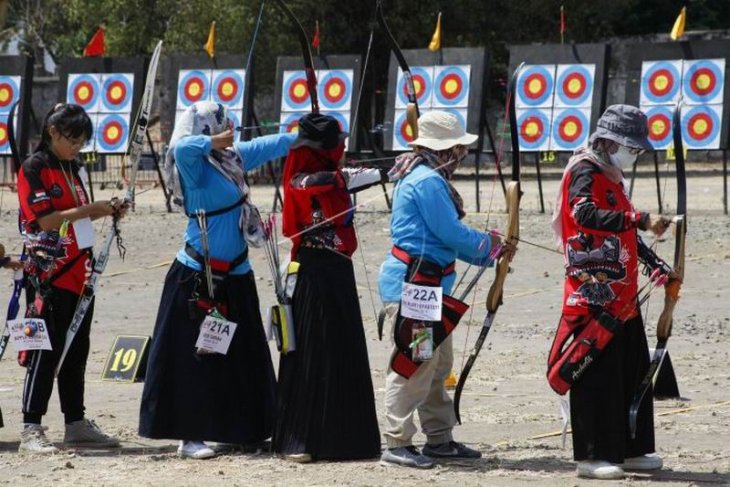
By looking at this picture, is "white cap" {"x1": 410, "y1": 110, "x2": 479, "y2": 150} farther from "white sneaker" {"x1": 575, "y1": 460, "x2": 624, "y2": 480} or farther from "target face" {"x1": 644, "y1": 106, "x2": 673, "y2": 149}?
"target face" {"x1": 644, "y1": 106, "x2": 673, "y2": 149}

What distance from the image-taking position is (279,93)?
19062 millimetres

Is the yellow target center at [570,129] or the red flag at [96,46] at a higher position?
the red flag at [96,46]

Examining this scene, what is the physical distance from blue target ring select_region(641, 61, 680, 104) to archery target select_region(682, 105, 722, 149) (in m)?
0.30

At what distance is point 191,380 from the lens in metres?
6.29

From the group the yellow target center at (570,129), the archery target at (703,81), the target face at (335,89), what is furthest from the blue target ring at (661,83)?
the target face at (335,89)

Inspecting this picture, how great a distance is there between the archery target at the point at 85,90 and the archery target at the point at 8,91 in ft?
2.29

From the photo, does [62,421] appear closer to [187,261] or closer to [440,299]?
[187,261]

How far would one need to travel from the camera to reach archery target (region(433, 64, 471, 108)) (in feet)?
60.0

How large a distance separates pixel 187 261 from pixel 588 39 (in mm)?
24706

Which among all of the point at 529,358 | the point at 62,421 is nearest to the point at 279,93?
the point at 529,358

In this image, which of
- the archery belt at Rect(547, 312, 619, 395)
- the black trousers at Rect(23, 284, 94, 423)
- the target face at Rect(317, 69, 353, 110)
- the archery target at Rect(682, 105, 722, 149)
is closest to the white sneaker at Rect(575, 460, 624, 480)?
the archery belt at Rect(547, 312, 619, 395)

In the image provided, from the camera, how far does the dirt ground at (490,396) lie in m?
5.95

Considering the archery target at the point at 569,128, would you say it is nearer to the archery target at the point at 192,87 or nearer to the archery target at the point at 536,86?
the archery target at the point at 536,86

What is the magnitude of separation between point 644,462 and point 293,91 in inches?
532
